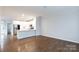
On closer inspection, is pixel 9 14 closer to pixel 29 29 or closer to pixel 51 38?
pixel 29 29

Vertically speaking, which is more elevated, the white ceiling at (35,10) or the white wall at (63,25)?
the white ceiling at (35,10)

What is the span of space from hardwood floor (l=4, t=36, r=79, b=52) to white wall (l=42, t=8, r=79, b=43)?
0.11 meters

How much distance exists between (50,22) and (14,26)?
0.77m

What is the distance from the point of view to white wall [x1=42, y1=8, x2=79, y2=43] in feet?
7.35

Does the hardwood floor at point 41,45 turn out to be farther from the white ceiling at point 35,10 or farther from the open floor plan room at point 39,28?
the white ceiling at point 35,10

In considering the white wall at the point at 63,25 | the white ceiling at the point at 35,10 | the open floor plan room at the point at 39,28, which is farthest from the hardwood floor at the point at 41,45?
the white ceiling at the point at 35,10

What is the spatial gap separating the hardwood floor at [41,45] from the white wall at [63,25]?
0.35ft

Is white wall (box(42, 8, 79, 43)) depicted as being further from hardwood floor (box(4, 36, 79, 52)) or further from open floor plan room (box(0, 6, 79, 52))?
hardwood floor (box(4, 36, 79, 52))

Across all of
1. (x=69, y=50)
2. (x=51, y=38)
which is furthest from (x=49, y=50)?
(x=69, y=50)

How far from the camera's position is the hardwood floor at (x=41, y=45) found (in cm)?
225

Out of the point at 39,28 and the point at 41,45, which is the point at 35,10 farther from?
the point at 41,45

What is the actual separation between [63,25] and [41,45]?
64 cm

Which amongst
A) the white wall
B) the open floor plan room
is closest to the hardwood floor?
the open floor plan room
